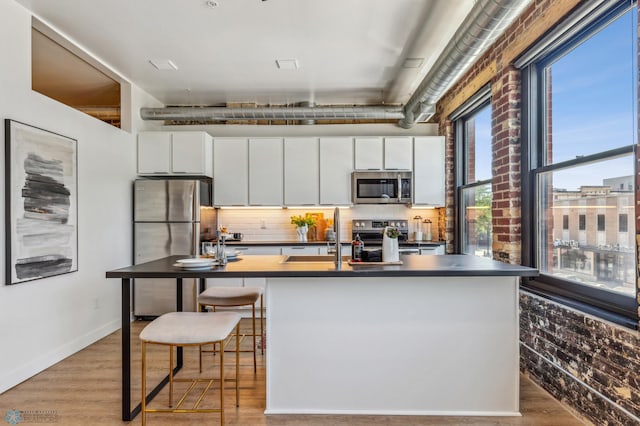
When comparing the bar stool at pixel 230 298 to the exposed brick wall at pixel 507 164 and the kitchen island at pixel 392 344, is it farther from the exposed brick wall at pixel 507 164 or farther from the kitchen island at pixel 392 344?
the exposed brick wall at pixel 507 164

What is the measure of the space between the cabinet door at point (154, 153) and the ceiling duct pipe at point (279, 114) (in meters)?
0.27

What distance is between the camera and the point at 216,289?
307 centimetres

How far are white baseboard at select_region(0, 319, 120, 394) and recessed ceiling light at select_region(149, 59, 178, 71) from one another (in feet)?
9.34

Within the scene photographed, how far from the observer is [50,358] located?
10.4 ft

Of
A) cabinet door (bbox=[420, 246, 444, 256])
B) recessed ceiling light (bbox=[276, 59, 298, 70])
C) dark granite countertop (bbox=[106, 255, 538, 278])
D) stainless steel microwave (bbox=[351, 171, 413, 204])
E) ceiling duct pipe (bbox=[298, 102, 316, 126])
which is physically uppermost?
recessed ceiling light (bbox=[276, 59, 298, 70])

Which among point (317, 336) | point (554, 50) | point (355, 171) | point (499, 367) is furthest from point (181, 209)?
point (554, 50)

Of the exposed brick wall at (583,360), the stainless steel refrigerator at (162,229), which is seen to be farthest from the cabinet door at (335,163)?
the exposed brick wall at (583,360)

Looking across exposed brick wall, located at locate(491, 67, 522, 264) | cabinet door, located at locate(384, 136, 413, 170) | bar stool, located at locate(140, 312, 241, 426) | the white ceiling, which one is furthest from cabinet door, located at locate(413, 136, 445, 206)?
bar stool, located at locate(140, 312, 241, 426)

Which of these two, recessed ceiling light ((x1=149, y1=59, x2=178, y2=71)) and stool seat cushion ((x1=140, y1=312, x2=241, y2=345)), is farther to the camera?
recessed ceiling light ((x1=149, y1=59, x2=178, y2=71))

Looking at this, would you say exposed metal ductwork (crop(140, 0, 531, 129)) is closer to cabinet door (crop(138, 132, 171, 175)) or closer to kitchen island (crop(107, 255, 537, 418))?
cabinet door (crop(138, 132, 171, 175))

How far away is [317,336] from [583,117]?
225 centimetres

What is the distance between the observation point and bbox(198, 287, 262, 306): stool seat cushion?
2.90 meters

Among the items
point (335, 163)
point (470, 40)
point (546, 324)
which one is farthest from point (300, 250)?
point (470, 40)

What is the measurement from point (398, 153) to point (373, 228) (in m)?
1.11
